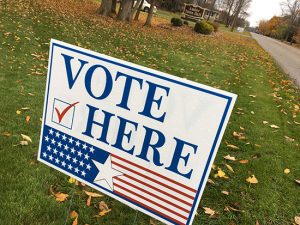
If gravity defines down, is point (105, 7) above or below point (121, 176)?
below

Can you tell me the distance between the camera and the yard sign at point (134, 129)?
1854mm

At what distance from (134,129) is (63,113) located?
1.82ft

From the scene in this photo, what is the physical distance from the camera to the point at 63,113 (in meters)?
2.28

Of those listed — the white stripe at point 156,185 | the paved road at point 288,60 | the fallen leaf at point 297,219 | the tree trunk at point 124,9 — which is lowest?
the paved road at point 288,60

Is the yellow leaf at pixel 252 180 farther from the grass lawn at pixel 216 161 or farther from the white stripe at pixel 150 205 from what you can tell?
the white stripe at pixel 150 205

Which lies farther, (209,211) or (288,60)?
(288,60)

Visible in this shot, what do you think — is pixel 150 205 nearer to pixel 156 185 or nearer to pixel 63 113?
pixel 156 185

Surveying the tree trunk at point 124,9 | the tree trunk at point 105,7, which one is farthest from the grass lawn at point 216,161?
the tree trunk at point 105,7

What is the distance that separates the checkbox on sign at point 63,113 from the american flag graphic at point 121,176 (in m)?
0.09

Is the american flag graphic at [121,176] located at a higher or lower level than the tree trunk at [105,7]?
higher

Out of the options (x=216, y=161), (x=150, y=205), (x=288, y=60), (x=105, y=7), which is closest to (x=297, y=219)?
(x=216, y=161)

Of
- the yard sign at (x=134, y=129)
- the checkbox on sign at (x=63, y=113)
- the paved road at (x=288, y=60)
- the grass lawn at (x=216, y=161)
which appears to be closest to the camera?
the yard sign at (x=134, y=129)

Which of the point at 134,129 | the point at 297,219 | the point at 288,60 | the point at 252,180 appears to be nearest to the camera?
the point at 134,129

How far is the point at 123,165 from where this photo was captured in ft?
7.05
